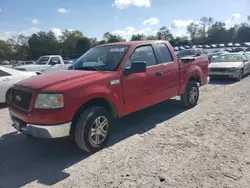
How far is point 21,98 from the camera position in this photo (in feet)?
13.5

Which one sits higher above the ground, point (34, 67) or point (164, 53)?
point (164, 53)

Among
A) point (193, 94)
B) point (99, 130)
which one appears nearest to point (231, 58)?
point (193, 94)

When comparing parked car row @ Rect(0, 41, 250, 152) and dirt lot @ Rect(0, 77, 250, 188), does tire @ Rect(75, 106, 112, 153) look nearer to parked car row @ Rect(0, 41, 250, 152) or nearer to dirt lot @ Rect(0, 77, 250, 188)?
parked car row @ Rect(0, 41, 250, 152)

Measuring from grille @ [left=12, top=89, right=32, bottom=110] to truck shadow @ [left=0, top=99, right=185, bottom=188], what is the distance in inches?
35.5

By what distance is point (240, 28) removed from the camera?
84.2 m

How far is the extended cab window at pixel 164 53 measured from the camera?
5709mm

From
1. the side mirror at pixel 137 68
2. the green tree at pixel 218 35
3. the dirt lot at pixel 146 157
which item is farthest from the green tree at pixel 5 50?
the side mirror at pixel 137 68

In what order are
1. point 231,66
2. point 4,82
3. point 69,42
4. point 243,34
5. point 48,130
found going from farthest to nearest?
point 243,34, point 69,42, point 231,66, point 4,82, point 48,130

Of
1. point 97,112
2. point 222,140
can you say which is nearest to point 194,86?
point 222,140

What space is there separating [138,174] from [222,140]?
1.96 metres

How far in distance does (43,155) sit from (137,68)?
2.29m

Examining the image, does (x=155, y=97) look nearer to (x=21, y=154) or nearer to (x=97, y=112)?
(x=97, y=112)

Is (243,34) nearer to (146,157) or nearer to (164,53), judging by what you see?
(164,53)

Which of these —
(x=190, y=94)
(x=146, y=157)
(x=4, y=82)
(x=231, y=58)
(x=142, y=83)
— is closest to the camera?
(x=146, y=157)
